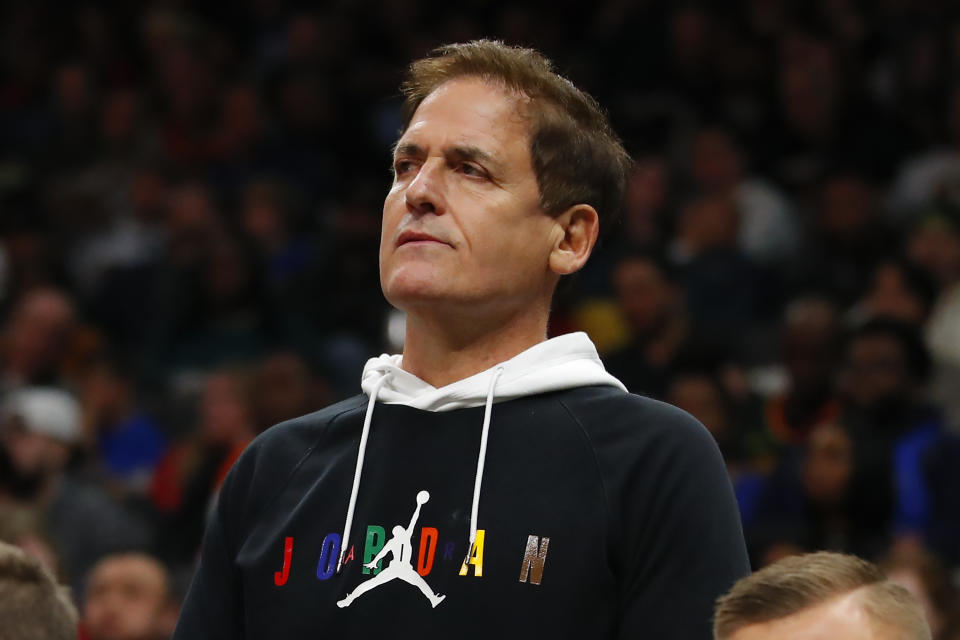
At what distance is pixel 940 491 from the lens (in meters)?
5.11

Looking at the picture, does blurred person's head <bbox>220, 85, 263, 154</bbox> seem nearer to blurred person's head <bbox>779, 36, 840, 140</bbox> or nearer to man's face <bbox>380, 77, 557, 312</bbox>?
blurred person's head <bbox>779, 36, 840, 140</bbox>

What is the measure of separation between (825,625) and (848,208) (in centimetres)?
515

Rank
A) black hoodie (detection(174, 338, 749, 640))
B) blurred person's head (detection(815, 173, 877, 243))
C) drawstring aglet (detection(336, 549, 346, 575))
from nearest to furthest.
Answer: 1. black hoodie (detection(174, 338, 749, 640))
2. drawstring aglet (detection(336, 549, 346, 575))
3. blurred person's head (detection(815, 173, 877, 243))

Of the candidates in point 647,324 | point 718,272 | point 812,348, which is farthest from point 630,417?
point 718,272

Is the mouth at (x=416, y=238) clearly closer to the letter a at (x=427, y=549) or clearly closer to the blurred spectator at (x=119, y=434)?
the letter a at (x=427, y=549)

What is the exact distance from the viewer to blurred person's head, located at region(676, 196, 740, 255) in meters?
6.86

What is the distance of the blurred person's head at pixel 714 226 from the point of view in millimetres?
6863

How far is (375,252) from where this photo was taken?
24.5 ft

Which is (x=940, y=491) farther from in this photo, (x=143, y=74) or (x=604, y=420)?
(x=143, y=74)

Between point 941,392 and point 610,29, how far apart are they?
3.51m

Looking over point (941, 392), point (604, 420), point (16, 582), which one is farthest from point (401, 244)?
point (941, 392)

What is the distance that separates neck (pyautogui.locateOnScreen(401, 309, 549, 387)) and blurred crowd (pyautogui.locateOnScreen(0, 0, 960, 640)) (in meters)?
2.22

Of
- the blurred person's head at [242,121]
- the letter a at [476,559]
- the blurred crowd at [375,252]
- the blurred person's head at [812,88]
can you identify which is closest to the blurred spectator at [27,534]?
the blurred crowd at [375,252]

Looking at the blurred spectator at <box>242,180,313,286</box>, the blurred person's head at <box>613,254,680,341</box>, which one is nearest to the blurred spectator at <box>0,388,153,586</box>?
the blurred spectator at <box>242,180,313,286</box>
